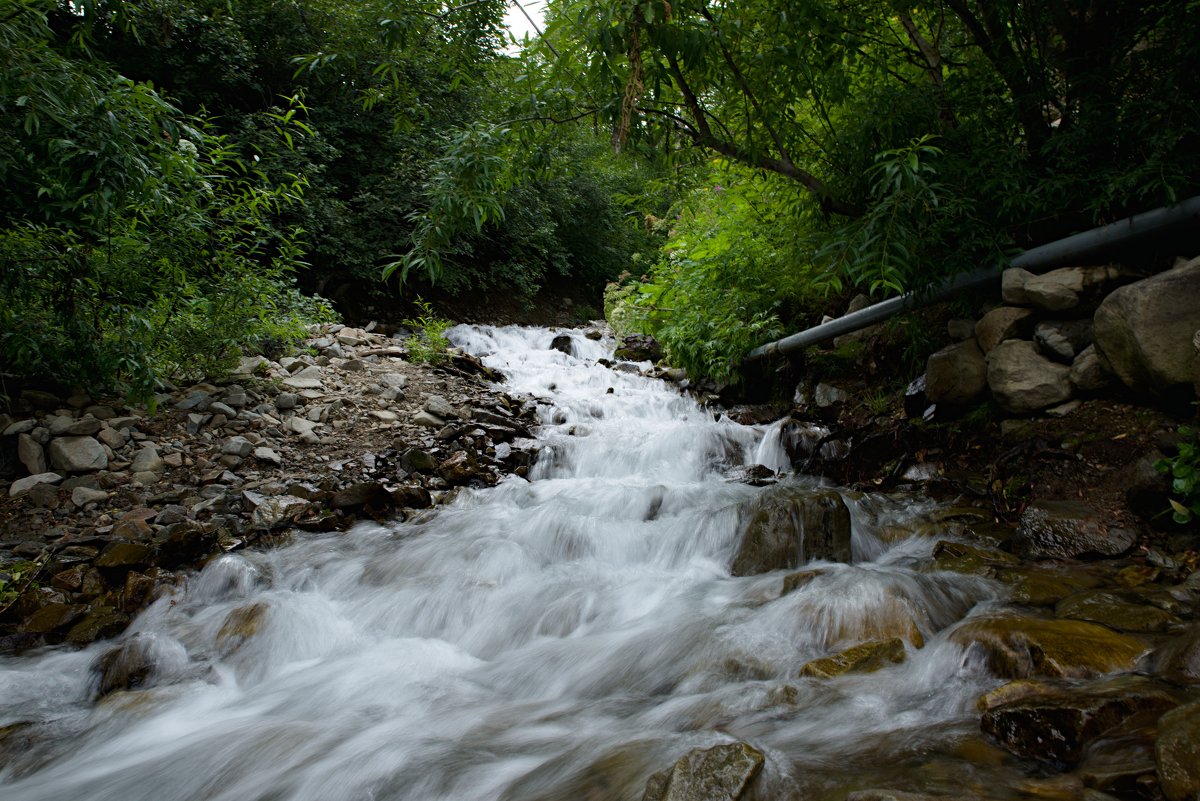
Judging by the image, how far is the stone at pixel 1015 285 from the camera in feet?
13.1

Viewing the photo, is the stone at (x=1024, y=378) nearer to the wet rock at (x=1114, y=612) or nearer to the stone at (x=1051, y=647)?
the wet rock at (x=1114, y=612)

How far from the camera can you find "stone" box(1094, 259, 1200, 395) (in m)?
3.00

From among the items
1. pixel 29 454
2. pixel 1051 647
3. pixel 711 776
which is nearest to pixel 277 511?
pixel 29 454

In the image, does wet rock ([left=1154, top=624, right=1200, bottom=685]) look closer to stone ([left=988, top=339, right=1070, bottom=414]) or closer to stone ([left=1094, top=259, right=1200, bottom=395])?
Answer: stone ([left=1094, top=259, right=1200, bottom=395])

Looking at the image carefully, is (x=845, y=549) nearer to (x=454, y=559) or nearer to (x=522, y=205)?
(x=454, y=559)

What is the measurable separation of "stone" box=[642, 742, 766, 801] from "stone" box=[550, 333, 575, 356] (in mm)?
10031

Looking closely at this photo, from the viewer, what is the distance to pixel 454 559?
4.38 metres

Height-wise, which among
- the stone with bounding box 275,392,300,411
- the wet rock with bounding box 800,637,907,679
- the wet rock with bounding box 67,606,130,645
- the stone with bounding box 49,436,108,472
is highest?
the stone with bounding box 275,392,300,411

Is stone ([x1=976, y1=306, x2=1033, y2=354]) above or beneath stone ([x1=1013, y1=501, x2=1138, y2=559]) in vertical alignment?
above

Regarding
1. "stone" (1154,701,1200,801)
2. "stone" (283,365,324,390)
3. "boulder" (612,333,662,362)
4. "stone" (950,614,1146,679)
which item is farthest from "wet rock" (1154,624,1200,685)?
"boulder" (612,333,662,362)

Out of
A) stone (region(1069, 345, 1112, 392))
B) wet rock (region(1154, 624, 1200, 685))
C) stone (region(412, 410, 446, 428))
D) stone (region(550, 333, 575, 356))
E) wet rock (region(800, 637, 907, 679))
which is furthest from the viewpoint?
stone (region(550, 333, 575, 356))

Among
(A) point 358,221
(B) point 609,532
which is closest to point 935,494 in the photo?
(B) point 609,532

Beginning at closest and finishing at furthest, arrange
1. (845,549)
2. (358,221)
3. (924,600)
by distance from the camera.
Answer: (924,600), (845,549), (358,221)

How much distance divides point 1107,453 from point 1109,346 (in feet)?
2.10
